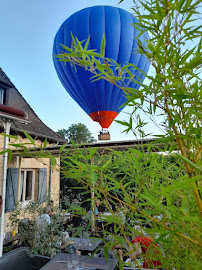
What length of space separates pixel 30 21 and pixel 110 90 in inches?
438

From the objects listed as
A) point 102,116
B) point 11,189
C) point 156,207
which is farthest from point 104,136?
point 156,207

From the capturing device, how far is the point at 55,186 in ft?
34.6

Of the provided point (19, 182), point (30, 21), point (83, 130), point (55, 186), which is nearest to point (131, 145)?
point (19, 182)

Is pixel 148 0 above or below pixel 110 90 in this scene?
below

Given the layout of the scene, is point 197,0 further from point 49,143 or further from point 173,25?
point 49,143

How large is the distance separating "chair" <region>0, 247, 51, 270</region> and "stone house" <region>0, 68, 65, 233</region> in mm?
3569

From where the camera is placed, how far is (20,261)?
3160mm

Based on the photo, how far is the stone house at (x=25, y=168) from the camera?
23.8ft

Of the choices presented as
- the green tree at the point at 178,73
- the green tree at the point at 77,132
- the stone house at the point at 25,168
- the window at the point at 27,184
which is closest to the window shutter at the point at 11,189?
the stone house at the point at 25,168

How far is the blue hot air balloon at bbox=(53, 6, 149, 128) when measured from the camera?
8.52 meters

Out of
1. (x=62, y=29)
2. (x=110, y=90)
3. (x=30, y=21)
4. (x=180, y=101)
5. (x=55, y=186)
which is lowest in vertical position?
(x=55, y=186)

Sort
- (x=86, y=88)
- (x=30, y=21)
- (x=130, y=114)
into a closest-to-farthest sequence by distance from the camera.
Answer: (x=130, y=114), (x=86, y=88), (x=30, y=21)

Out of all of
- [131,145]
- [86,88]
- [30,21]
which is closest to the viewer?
[131,145]

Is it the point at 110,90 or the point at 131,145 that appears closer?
the point at 131,145
